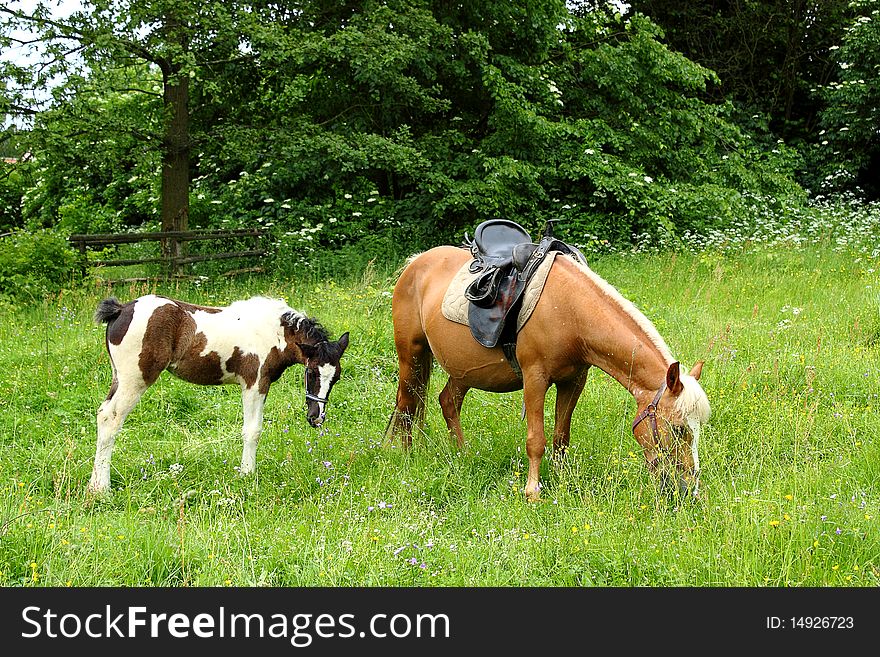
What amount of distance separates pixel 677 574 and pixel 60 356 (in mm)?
6133

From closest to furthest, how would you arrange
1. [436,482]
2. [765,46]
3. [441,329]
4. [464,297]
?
1. [436,482]
2. [464,297]
3. [441,329]
4. [765,46]

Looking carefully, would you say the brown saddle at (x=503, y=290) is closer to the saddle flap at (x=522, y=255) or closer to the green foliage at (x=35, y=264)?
the saddle flap at (x=522, y=255)

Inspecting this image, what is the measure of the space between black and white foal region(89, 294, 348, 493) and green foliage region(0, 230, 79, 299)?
5.34 m

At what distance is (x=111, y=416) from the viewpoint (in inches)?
199

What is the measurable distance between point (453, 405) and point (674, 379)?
6.98 feet

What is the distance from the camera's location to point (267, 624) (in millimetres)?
3281

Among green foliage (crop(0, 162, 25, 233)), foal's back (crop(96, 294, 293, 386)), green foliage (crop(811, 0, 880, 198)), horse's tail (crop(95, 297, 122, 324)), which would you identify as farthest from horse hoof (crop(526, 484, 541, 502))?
green foliage (crop(811, 0, 880, 198))

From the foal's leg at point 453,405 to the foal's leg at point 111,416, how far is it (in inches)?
82.2

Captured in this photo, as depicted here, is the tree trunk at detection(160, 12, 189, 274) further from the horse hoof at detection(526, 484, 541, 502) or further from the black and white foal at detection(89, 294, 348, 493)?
the horse hoof at detection(526, 484, 541, 502)

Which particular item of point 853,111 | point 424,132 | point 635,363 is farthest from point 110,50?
point 853,111

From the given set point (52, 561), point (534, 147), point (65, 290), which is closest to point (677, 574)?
point (52, 561)

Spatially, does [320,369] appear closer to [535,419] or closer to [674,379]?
[535,419]

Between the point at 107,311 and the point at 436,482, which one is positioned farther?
the point at 107,311

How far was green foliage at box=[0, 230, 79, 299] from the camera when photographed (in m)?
9.68
